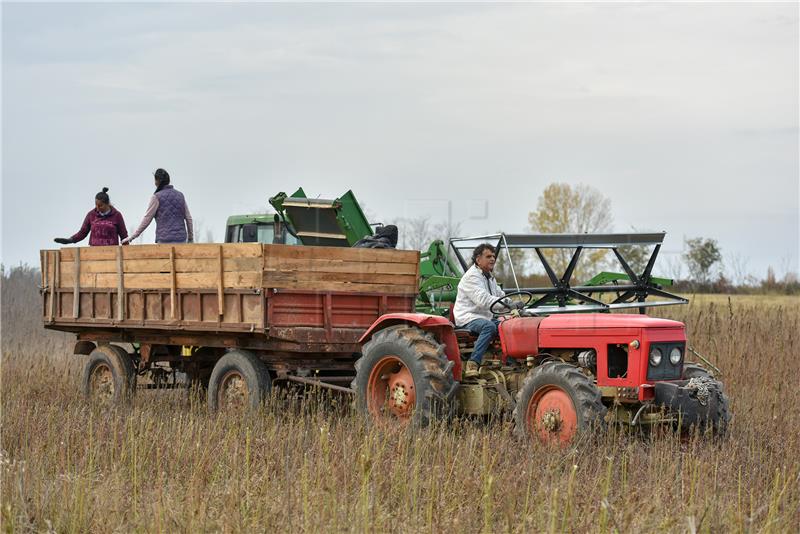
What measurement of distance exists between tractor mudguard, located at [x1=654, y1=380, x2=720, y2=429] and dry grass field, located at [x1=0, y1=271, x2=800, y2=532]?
0.76 feet

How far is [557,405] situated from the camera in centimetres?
855

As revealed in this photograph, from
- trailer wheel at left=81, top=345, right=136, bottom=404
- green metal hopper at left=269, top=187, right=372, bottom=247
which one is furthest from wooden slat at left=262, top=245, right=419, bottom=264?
green metal hopper at left=269, top=187, right=372, bottom=247

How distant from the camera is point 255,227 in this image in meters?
15.6

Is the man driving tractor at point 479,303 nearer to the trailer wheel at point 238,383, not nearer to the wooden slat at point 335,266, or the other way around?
the wooden slat at point 335,266

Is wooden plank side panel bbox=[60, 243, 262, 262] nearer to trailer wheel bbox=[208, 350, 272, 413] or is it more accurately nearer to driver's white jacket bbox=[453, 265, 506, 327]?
trailer wheel bbox=[208, 350, 272, 413]

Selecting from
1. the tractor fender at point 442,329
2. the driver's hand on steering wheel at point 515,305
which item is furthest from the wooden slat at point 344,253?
the driver's hand on steering wheel at point 515,305

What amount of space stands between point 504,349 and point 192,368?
14.2 feet

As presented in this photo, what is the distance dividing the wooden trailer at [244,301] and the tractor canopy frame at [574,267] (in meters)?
1.01

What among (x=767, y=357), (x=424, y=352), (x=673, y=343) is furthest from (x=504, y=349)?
(x=767, y=357)

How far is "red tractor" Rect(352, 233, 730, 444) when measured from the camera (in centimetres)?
846

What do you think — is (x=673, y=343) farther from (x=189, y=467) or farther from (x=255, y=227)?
(x=255, y=227)

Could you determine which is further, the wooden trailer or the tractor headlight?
the wooden trailer

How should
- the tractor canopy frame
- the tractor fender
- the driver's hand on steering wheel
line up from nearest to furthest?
the driver's hand on steering wheel < the tractor fender < the tractor canopy frame

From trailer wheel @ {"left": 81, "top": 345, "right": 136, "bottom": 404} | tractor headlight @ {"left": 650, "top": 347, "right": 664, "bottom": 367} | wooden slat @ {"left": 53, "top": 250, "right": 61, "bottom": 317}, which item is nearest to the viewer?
tractor headlight @ {"left": 650, "top": 347, "right": 664, "bottom": 367}
